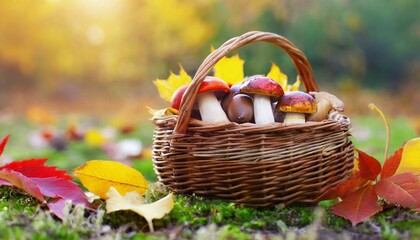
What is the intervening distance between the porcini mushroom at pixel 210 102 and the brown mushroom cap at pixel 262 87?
73 millimetres

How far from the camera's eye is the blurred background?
8594 millimetres

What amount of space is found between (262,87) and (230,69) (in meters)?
0.29

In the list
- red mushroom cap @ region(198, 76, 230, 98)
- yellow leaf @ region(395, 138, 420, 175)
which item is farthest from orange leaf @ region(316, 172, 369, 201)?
red mushroom cap @ region(198, 76, 230, 98)

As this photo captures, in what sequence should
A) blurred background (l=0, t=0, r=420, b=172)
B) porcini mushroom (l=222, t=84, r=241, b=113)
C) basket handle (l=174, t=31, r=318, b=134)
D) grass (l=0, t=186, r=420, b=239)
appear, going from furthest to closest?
blurred background (l=0, t=0, r=420, b=172), porcini mushroom (l=222, t=84, r=241, b=113), basket handle (l=174, t=31, r=318, b=134), grass (l=0, t=186, r=420, b=239)

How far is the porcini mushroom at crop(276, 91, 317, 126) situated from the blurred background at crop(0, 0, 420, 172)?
20.9 ft

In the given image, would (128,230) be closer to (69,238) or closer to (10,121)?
(69,238)

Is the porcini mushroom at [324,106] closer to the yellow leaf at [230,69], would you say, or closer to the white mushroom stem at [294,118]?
the white mushroom stem at [294,118]

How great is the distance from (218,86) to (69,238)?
56cm

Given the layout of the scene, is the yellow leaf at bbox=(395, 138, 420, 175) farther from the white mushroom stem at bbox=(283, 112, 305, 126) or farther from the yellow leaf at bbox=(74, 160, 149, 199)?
the yellow leaf at bbox=(74, 160, 149, 199)

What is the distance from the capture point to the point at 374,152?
320cm

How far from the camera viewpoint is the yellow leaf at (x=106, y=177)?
1.40m

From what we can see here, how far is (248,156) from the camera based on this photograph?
4.49ft

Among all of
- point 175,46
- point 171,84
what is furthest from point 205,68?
point 175,46

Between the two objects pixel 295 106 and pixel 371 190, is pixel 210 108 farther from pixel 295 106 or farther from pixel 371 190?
pixel 371 190
